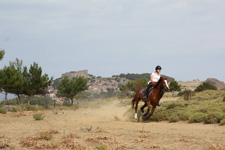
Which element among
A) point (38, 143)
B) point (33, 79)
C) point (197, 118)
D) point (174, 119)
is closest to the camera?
point (38, 143)

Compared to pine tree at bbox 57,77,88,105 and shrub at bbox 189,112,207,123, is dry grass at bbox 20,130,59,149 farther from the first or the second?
pine tree at bbox 57,77,88,105

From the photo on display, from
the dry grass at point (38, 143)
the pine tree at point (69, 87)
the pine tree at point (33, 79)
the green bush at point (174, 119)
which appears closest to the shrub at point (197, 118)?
the green bush at point (174, 119)

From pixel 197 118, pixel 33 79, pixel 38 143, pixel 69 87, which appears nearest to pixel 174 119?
pixel 197 118

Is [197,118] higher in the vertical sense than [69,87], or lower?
lower

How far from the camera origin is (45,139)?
9398 millimetres

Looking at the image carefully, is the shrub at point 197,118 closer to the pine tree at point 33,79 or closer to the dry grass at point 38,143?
the dry grass at point 38,143

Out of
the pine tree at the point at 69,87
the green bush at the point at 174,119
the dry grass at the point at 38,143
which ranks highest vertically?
the pine tree at the point at 69,87

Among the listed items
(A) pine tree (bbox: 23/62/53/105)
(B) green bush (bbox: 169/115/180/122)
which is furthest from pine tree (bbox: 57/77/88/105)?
(B) green bush (bbox: 169/115/180/122)

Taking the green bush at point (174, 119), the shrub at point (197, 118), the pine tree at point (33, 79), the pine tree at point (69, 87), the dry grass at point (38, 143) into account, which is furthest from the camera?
the pine tree at point (69, 87)

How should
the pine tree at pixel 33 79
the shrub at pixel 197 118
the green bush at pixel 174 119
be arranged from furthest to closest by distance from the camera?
the pine tree at pixel 33 79
the green bush at pixel 174 119
the shrub at pixel 197 118

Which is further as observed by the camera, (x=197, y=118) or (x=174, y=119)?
(x=174, y=119)

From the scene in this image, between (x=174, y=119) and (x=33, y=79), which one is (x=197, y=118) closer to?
(x=174, y=119)

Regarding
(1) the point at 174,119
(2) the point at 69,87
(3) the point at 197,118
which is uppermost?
(2) the point at 69,87

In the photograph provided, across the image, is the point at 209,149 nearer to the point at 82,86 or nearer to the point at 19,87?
the point at 19,87
